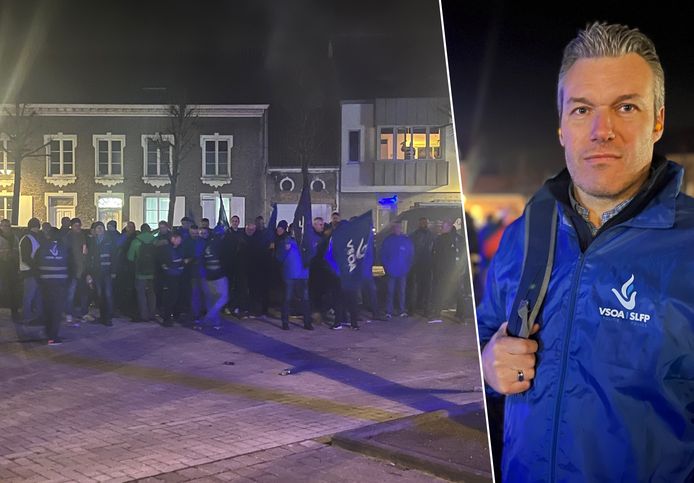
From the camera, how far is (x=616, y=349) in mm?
892

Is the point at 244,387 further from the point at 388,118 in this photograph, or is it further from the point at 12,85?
the point at 12,85

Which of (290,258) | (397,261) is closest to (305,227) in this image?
(290,258)

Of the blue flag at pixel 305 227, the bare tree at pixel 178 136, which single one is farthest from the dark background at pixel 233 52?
the blue flag at pixel 305 227

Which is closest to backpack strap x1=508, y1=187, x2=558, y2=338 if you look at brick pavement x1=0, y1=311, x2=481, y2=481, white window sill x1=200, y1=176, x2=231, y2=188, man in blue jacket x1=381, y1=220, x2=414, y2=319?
Result: brick pavement x1=0, y1=311, x2=481, y2=481

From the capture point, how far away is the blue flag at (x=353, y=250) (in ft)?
15.6

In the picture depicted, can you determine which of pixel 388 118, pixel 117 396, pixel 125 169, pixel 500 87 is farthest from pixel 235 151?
pixel 500 87

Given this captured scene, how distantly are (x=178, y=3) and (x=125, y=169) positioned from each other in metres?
1.10

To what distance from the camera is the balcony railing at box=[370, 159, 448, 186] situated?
3273 mm

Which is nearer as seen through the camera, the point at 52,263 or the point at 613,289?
the point at 613,289

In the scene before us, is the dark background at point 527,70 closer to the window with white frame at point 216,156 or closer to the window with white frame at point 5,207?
the window with white frame at point 216,156

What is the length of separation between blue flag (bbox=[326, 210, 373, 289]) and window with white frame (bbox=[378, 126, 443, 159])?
707mm

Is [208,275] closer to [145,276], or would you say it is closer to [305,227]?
[145,276]

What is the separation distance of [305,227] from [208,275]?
185 centimetres

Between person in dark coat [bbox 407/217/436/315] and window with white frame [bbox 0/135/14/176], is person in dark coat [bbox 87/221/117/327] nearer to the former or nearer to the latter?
window with white frame [bbox 0/135/14/176]
